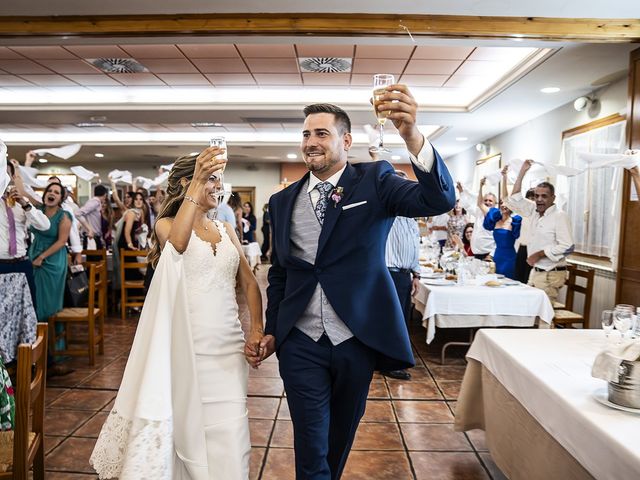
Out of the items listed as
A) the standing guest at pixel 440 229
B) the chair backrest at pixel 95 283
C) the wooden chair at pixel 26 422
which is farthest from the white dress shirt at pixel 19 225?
the standing guest at pixel 440 229

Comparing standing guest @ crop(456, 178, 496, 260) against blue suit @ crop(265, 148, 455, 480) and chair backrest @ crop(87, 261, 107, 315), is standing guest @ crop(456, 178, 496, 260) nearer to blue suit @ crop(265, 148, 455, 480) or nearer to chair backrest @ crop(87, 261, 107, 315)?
chair backrest @ crop(87, 261, 107, 315)

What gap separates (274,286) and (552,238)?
3965 mm

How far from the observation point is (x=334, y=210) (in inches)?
76.5

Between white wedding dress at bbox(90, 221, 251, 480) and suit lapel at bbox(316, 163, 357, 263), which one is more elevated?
suit lapel at bbox(316, 163, 357, 263)

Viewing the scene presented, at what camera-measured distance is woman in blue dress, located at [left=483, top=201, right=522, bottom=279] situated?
5.86 meters

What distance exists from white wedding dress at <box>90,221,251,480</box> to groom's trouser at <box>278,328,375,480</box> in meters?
0.28

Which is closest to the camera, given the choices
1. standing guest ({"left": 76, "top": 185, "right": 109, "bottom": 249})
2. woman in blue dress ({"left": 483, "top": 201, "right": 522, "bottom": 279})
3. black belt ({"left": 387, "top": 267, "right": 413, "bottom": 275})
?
black belt ({"left": 387, "top": 267, "right": 413, "bottom": 275})

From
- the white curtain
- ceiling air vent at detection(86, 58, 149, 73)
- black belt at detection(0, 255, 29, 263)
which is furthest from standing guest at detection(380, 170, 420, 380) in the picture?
ceiling air vent at detection(86, 58, 149, 73)

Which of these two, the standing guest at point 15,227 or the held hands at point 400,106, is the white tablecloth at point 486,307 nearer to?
the held hands at point 400,106

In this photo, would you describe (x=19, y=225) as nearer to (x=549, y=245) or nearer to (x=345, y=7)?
(x=345, y=7)

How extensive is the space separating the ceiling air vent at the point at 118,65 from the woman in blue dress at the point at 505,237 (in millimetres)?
4841

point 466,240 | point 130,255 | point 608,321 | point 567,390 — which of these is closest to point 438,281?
point 466,240

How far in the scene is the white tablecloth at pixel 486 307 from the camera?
4.31 m

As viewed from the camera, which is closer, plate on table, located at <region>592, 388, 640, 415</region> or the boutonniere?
plate on table, located at <region>592, 388, 640, 415</region>
